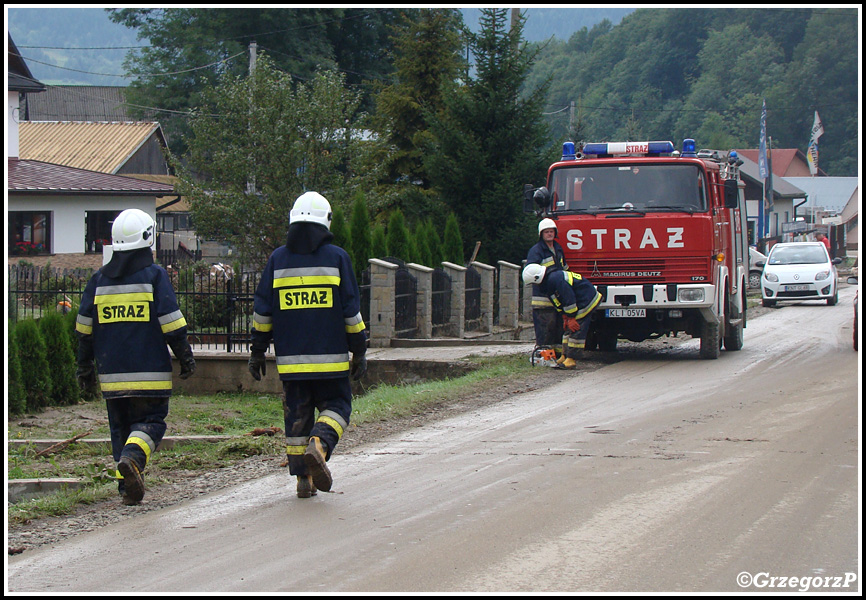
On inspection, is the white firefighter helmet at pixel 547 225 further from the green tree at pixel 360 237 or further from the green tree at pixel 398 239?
the green tree at pixel 398 239

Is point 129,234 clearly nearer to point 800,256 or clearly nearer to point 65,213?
point 800,256

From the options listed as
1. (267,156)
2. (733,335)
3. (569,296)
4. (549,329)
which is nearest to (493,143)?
(267,156)

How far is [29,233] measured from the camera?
32188 millimetres

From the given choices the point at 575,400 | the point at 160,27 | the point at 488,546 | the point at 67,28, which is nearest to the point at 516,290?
the point at 575,400

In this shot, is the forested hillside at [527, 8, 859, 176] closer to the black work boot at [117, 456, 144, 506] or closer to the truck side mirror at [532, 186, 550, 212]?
the truck side mirror at [532, 186, 550, 212]

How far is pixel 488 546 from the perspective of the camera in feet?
19.2

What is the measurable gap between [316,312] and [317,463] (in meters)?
1.05

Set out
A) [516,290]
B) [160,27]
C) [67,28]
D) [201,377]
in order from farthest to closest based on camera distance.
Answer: [67,28] → [160,27] → [516,290] → [201,377]

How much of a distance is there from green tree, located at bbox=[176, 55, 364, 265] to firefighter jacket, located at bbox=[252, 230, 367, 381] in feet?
65.6

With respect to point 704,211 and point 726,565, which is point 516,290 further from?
point 726,565

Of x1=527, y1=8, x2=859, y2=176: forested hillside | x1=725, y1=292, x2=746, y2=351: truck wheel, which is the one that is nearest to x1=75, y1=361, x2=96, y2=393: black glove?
x1=725, y1=292, x2=746, y2=351: truck wheel

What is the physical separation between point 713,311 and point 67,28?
150m

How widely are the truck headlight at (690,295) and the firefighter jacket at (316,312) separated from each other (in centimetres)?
845

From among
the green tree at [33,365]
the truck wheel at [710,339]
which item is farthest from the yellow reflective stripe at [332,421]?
the truck wheel at [710,339]
